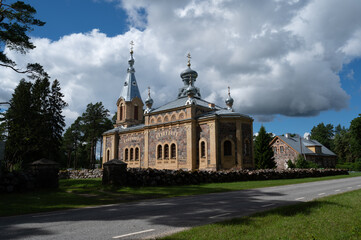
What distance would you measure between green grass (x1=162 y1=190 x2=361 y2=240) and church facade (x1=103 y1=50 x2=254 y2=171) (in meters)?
20.0

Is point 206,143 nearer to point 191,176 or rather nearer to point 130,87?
point 191,176

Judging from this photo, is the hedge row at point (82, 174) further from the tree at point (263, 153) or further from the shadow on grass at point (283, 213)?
the shadow on grass at point (283, 213)

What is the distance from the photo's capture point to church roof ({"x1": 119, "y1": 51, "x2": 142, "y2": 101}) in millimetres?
41231

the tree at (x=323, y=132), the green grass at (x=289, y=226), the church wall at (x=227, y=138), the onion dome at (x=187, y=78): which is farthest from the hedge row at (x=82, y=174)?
the tree at (x=323, y=132)

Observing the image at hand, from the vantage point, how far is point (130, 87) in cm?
4197

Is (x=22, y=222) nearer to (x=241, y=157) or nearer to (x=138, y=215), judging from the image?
(x=138, y=215)

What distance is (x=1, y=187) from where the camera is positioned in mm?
12844

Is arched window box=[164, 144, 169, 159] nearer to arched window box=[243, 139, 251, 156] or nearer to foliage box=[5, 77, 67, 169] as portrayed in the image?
arched window box=[243, 139, 251, 156]

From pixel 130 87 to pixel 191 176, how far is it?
25.4 m

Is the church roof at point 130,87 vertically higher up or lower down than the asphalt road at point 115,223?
higher up

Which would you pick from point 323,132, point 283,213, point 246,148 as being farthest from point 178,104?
point 323,132

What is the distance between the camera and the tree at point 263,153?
35.0 meters

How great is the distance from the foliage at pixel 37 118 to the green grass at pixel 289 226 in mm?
33279

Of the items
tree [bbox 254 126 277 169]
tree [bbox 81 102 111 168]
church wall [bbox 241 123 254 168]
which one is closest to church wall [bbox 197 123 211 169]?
church wall [bbox 241 123 254 168]
